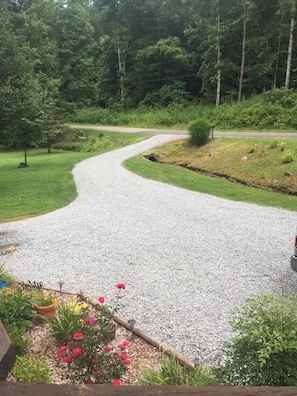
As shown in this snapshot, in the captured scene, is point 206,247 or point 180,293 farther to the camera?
point 206,247

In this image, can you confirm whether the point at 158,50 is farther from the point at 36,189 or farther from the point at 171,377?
the point at 171,377

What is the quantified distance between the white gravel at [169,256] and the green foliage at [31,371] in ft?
4.20

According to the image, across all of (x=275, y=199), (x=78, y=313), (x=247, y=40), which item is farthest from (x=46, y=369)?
(x=247, y=40)

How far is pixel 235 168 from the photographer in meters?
14.9

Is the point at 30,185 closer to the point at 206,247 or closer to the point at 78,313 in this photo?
the point at 206,247

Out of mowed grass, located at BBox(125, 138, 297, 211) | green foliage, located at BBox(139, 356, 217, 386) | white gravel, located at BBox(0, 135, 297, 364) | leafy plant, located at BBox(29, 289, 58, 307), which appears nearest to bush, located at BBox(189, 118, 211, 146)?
mowed grass, located at BBox(125, 138, 297, 211)

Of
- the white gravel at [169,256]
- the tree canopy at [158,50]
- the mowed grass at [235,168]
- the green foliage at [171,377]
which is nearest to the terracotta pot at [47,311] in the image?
the white gravel at [169,256]

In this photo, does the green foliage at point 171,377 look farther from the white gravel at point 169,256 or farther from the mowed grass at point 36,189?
the mowed grass at point 36,189

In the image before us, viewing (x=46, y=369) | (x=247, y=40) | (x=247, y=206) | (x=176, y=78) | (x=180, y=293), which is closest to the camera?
(x=46, y=369)

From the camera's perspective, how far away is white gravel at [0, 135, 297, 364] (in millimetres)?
4230

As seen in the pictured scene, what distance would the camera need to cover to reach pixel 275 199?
1084 centimetres

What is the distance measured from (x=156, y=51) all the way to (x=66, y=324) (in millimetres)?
40363

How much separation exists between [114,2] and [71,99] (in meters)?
14.0

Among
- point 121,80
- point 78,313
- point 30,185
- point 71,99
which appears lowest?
point 30,185
